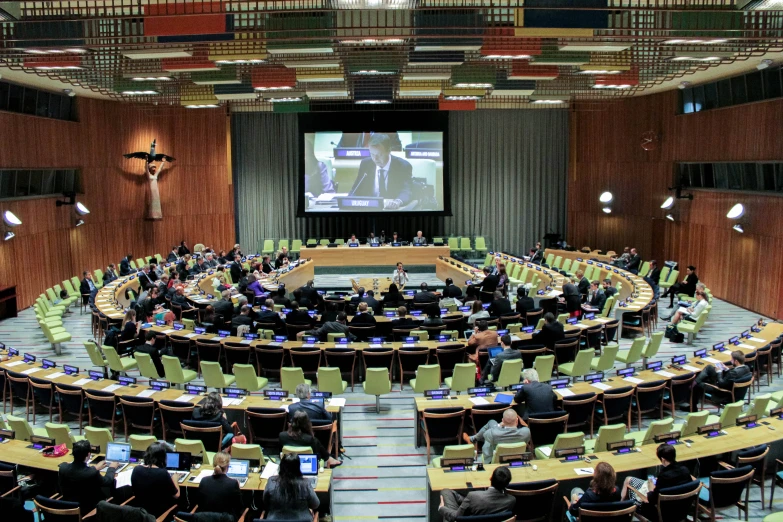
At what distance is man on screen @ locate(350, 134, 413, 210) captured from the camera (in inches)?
1109

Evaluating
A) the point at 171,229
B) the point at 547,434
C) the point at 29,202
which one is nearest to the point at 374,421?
the point at 547,434

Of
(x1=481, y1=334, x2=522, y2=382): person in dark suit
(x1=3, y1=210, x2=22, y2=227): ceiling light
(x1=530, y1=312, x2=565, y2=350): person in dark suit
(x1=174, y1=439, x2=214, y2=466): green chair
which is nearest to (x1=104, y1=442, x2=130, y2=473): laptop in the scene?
(x1=174, y1=439, x2=214, y2=466): green chair

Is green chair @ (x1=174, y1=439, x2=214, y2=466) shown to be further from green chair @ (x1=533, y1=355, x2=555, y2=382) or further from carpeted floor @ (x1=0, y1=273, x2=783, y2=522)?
green chair @ (x1=533, y1=355, x2=555, y2=382)

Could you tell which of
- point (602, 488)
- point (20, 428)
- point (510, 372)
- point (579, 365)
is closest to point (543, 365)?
point (510, 372)

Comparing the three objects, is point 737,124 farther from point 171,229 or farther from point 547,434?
point 171,229

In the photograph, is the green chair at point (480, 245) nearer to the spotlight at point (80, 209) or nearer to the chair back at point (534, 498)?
the spotlight at point (80, 209)

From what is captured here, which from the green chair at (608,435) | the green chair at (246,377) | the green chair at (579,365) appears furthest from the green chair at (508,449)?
the green chair at (246,377)

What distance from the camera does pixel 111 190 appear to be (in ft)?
83.2

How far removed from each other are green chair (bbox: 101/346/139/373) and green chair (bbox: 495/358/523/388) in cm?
640

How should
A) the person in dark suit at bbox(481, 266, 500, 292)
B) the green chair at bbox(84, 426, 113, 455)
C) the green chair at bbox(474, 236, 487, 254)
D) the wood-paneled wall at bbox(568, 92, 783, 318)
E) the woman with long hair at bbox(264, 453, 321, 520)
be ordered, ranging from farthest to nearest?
1. the green chair at bbox(474, 236, 487, 254)
2. the wood-paneled wall at bbox(568, 92, 783, 318)
3. the person in dark suit at bbox(481, 266, 500, 292)
4. the green chair at bbox(84, 426, 113, 455)
5. the woman with long hair at bbox(264, 453, 321, 520)

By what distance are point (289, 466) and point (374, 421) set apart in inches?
179

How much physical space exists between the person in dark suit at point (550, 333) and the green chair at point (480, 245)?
608 inches

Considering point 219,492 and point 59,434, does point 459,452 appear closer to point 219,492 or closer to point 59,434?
point 219,492

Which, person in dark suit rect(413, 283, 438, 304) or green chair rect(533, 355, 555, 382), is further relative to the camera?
person in dark suit rect(413, 283, 438, 304)
